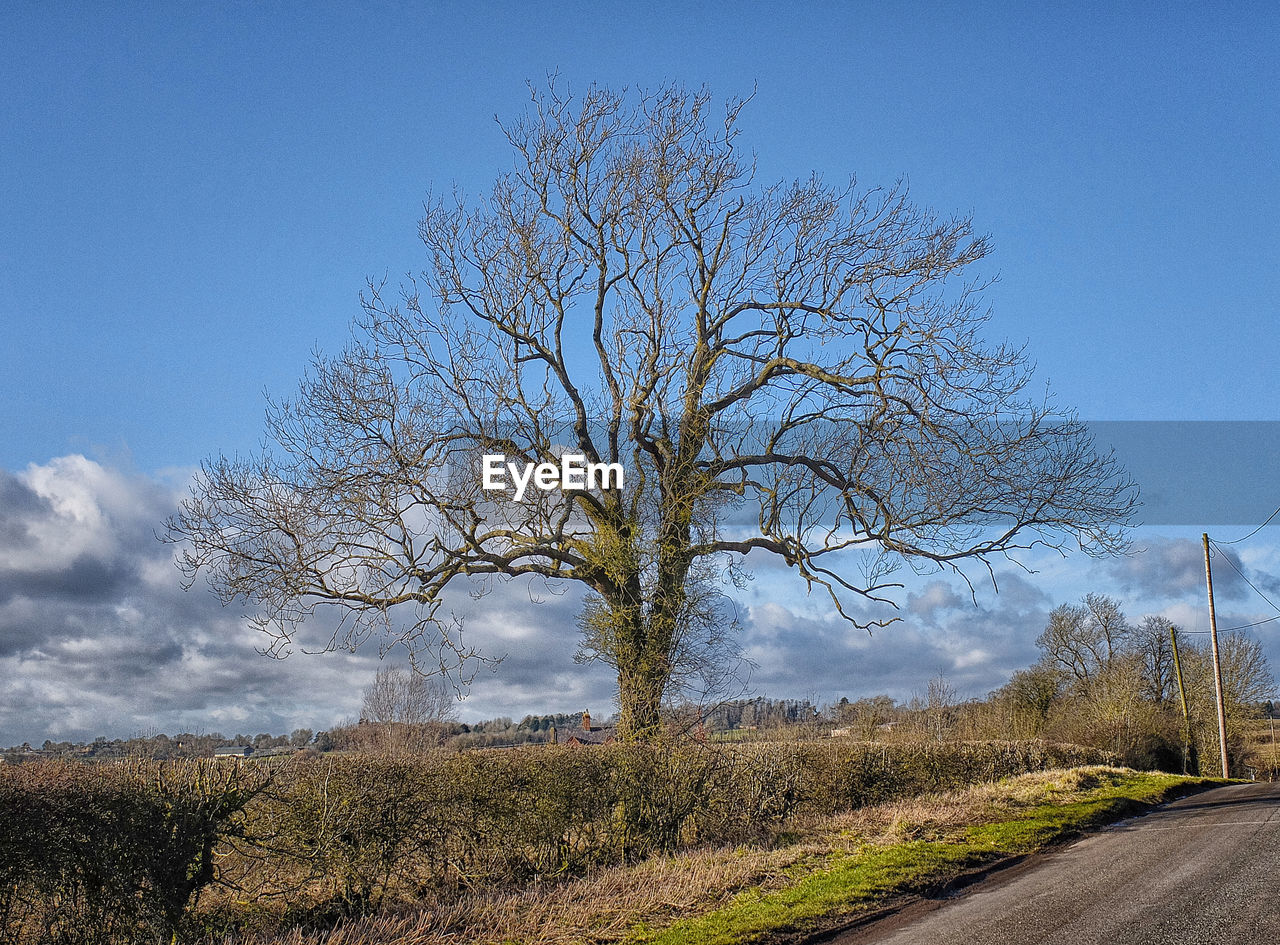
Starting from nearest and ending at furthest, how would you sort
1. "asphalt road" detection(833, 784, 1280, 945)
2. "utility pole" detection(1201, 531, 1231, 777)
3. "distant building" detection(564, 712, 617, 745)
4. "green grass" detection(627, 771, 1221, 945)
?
"asphalt road" detection(833, 784, 1280, 945)
"green grass" detection(627, 771, 1221, 945)
"distant building" detection(564, 712, 617, 745)
"utility pole" detection(1201, 531, 1231, 777)

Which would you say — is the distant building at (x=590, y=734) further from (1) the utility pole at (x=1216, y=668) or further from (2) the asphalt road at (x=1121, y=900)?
(1) the utility pole at (x=1216, y=668)

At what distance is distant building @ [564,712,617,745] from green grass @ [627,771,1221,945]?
2.88 meters

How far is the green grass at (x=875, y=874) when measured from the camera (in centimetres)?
705

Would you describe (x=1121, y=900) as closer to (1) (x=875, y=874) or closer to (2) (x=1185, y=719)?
(1) (x=875, y=874)

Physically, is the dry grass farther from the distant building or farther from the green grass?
the distant building

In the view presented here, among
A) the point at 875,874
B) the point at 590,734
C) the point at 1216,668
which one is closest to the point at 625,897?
the point at 875,874

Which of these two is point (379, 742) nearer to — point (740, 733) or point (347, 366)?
point (740, 733)

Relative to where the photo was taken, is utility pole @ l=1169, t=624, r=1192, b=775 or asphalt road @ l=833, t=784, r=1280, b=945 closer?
asphalt road @ l=833, t=784, r=1280, b=945

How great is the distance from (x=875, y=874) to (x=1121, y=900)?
2.12 m

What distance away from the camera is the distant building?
10.7 metres

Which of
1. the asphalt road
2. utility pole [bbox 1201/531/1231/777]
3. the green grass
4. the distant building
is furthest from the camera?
utility pole [bbox 1201/531/1231/777]

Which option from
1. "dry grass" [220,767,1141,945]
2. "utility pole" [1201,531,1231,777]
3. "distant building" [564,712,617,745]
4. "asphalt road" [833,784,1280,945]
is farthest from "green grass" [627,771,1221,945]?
"utility pole" [1201,531,1231,777]

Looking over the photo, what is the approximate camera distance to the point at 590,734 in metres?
14.7

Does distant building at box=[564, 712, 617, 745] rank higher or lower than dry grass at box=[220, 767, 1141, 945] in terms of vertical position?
higher
